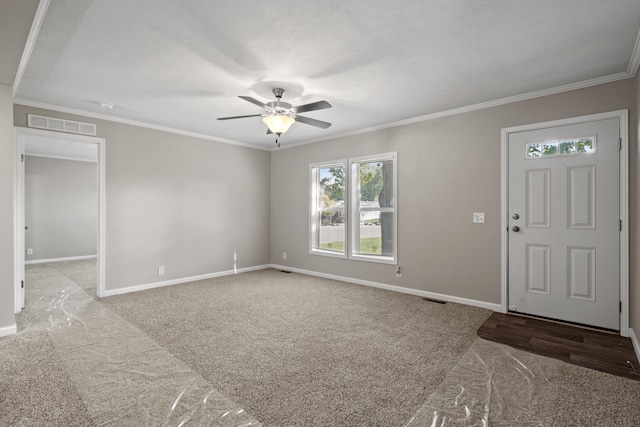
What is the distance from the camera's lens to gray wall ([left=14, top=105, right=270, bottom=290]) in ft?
15.0

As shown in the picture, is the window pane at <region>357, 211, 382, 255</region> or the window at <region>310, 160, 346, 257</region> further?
the window at <region>310, 160, 346, 257</region>

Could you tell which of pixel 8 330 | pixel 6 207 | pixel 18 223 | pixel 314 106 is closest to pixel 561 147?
pixel 314 106

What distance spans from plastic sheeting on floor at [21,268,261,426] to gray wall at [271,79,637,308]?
3232 millimetres

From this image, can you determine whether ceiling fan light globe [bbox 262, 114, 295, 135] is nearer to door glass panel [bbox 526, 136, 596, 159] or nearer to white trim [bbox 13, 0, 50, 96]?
white trim [bbox 13, 0, 50, 96]

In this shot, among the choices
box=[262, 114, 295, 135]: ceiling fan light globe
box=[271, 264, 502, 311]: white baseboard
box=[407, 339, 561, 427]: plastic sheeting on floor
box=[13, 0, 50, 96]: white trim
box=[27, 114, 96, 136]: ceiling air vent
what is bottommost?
box=[407, 339, 561, 427]: plastic sheeting on floor

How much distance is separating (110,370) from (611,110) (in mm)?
5058

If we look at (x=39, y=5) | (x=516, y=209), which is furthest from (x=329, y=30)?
(x=516, y=209)

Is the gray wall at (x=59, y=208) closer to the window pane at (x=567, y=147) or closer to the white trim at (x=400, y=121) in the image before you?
the white trim at (x=400, y=121)

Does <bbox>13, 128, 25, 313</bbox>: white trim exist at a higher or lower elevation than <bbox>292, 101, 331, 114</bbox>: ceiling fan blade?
lower

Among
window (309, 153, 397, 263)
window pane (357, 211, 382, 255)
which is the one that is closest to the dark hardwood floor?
window (309, 153, 397, 263)

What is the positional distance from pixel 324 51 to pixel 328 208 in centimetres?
347

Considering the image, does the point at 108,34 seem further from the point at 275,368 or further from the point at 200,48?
the point at 275,368

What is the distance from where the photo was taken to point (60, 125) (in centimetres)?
408

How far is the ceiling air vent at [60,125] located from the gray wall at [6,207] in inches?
39.4
